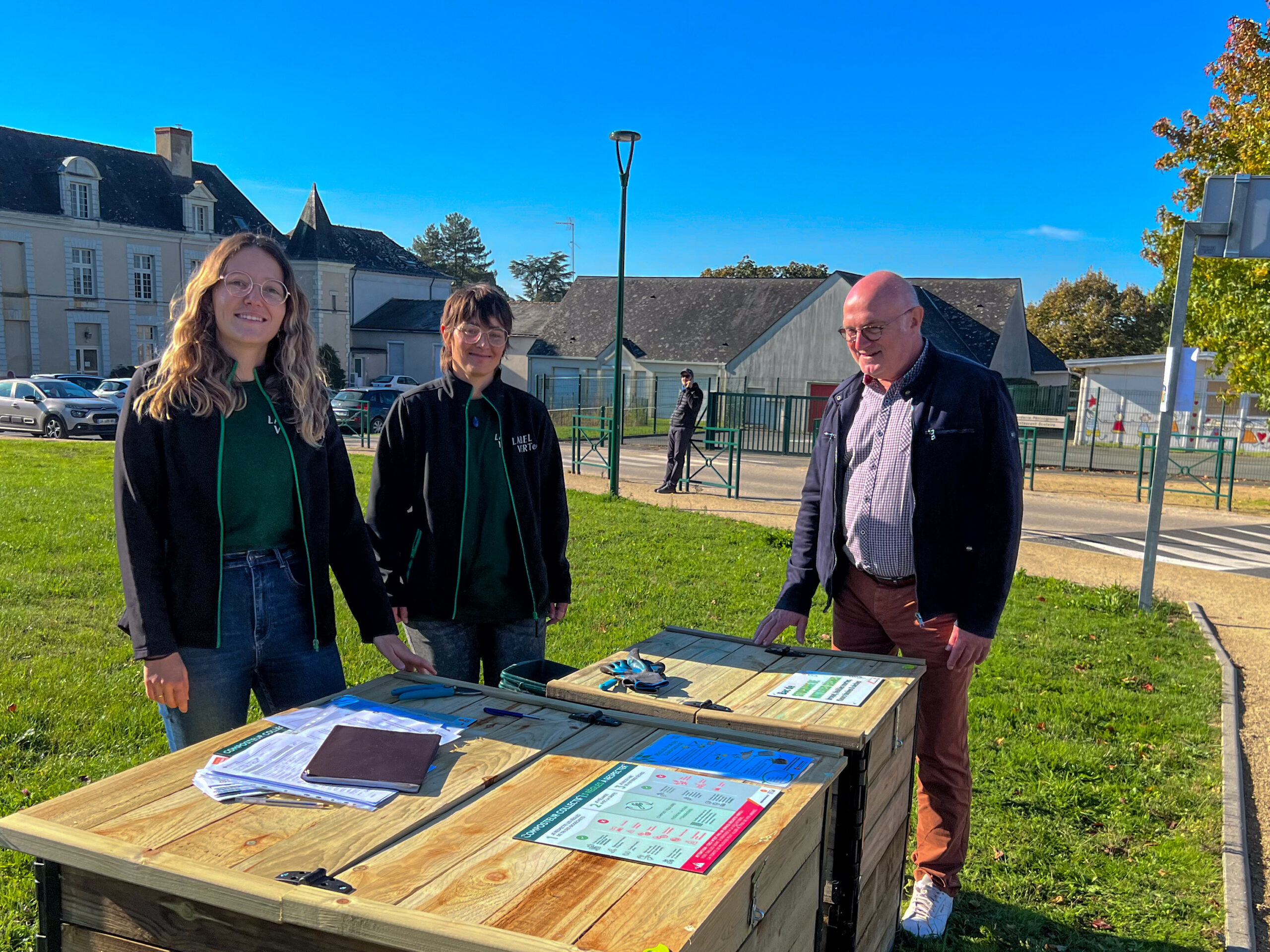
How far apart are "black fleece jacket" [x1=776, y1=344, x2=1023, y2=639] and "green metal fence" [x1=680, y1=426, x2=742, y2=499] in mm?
12032

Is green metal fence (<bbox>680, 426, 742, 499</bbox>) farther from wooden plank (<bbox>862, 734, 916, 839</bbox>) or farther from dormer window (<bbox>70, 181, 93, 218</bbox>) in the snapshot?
dormer window (<bbox>70, 181, 93, 218</bbox>)

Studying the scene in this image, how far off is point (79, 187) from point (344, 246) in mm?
13966

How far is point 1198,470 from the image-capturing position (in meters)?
24.4

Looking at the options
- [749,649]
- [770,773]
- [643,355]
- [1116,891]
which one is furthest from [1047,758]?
→ [643,355]

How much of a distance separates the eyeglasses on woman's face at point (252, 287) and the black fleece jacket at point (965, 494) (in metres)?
2.11

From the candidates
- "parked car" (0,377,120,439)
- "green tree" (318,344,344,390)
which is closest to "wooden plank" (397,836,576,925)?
"parked car" (0,377,120,439)

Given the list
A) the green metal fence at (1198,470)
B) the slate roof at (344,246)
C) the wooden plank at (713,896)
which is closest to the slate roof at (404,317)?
the slate roof at (344,246)

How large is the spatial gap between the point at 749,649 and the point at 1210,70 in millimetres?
22335

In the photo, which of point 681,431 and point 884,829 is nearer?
point 884,829

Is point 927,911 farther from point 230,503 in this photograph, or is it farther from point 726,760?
point 230,503

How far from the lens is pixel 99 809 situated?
1878 millimetres

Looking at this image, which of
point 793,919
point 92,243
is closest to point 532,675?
point 793,919

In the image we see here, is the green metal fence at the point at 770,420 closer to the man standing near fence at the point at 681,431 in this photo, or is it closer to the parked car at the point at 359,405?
the man standing near fence at the point at 681,431

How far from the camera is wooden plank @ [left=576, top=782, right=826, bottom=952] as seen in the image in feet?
4.98
